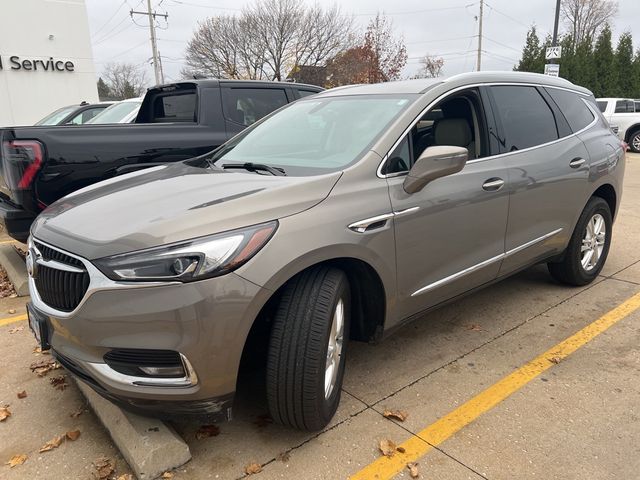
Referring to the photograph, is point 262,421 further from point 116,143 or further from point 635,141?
point 635,141

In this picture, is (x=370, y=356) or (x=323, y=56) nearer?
(x=370, y=356)

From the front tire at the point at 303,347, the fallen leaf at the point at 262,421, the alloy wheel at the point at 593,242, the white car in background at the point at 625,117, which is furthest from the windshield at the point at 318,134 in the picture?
the white car in background at the point at 625,117

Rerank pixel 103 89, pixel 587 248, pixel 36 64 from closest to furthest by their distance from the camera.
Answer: pixel 587 248
pixel 36 64
pixel 103 89

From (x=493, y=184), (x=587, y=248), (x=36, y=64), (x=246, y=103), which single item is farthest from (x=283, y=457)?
(x=36, y=64)

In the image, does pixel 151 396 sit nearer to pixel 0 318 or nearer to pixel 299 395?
pixel 299 395

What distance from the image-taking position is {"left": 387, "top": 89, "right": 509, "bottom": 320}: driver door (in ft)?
9.23

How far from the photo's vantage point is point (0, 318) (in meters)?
4.20

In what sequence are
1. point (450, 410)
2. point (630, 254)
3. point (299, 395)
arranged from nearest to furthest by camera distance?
point (299, 395), point (450, 410), point (630, 254)

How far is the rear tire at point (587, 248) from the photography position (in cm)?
431

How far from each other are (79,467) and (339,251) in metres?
1.57

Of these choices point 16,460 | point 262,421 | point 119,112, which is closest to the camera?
point 16,460

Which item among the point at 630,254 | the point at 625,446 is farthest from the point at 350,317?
the point at 630,254

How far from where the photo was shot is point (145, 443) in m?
2.37

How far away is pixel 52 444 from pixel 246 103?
3.97 metres
